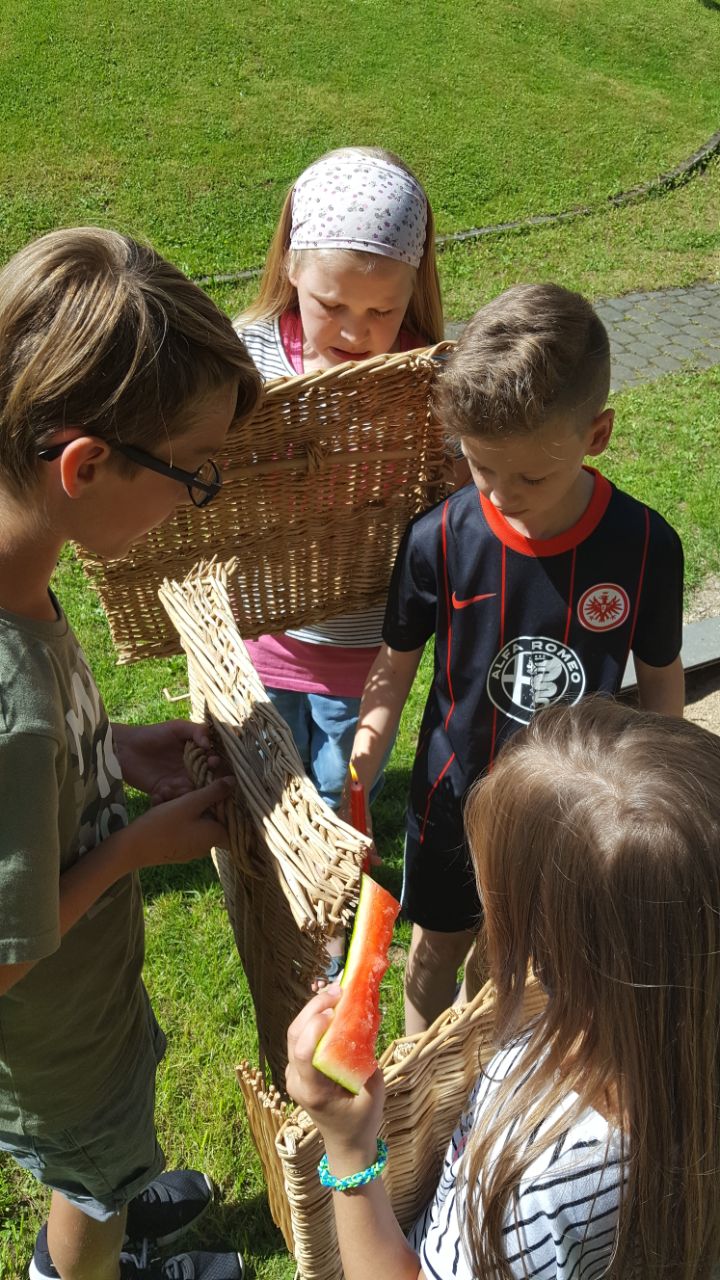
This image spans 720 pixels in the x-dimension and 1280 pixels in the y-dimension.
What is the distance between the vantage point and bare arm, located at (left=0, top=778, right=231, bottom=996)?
1.69 m

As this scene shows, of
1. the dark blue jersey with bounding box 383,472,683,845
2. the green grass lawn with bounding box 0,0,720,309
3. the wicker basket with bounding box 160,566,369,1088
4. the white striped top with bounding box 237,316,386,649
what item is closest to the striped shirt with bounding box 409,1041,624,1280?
the wicker basket with bounding box 160,566,369,1088

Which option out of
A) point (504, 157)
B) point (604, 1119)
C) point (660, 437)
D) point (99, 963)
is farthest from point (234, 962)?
point (504, 157)

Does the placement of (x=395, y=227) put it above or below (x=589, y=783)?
above

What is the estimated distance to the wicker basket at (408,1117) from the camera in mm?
1643

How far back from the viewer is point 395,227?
96.9 inches

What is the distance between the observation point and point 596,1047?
1.39 m

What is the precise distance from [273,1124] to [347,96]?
12.2 metres

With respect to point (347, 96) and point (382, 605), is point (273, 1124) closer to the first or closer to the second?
point (382, 605)

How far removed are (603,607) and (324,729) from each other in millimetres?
1082

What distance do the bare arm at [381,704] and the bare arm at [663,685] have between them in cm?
51

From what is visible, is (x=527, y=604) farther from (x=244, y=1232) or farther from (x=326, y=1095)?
(x=244, y=1232)

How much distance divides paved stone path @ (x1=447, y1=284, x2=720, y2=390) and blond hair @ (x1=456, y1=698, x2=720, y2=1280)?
595cm

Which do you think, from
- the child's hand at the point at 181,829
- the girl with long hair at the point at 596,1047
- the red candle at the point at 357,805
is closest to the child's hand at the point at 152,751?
the child's hand at the point at 181,829

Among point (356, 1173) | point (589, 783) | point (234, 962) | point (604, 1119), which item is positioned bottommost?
point (234, 962)
